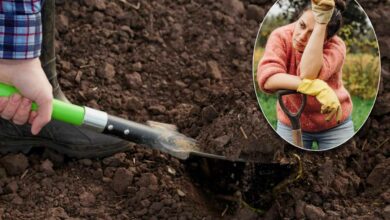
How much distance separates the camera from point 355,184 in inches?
96.7

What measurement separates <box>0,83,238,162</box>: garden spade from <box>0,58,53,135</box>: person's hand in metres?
0.04

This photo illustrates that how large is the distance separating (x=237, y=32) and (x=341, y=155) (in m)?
0.74

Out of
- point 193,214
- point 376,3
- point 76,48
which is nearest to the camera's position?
point 193,214

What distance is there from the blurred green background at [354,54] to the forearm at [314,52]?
88 millimetres

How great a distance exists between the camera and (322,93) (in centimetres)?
218

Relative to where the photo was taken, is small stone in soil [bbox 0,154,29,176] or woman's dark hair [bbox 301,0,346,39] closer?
woman's dark hair [bbox 301,0,346,39]

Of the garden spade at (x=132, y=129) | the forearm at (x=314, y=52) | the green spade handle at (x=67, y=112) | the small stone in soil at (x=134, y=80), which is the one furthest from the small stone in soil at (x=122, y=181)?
the forearm at (x=314, y=52)

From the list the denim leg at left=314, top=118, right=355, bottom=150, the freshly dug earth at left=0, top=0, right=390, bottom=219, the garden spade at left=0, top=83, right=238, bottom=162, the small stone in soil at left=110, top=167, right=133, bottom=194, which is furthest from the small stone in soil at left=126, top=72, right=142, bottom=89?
the denim leg at left=314, top=118, right=355, bottom=150

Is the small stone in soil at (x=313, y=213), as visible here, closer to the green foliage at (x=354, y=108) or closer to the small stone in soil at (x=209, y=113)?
the green foliage at (x=354, y=108)

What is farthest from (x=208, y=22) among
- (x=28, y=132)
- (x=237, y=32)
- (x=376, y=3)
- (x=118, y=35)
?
(x=28, y=132)

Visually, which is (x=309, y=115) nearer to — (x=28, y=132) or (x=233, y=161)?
(x=233, y=161)

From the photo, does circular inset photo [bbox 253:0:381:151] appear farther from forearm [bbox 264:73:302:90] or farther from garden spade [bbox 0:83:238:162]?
garden spade [bbox 0:83:238:162]

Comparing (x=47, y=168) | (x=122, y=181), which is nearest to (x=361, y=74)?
(x=122, y=181)

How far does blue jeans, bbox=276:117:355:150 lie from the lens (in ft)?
7.50
